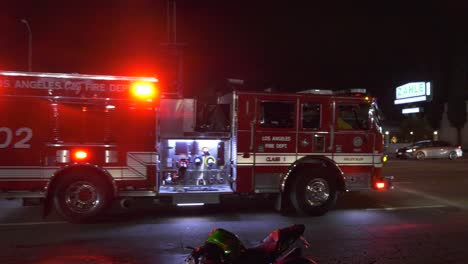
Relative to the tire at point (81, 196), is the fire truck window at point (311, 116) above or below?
above

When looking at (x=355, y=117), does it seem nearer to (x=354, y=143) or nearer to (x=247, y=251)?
(x=354, y=143)

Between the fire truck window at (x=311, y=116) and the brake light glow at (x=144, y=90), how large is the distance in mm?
3073

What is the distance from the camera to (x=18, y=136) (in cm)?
855

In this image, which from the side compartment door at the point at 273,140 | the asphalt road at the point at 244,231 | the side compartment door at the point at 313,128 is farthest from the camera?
the side compartment door at the point at 313,128

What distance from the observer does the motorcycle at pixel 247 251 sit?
14.5 feet

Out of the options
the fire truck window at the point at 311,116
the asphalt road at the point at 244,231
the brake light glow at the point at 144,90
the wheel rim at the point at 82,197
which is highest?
the brake light glow at the point at 144,90

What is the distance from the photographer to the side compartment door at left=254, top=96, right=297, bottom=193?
9.55 metres

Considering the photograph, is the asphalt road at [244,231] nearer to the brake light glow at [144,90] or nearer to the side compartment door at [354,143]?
the side compartment door at [354,143]

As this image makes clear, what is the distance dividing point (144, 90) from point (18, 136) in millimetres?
2373

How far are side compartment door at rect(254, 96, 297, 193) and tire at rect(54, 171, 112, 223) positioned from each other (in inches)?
117

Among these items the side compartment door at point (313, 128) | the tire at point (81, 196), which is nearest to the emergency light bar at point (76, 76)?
the tire at point (81, 196)

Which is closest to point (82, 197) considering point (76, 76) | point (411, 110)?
point (76, 76)

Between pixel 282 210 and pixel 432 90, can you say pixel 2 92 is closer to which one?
pixel 282 210

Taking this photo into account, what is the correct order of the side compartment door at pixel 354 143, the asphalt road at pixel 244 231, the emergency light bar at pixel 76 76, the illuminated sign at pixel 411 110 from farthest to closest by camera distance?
the illuminated sign at pixel 411 110
the side compartment door at pixel 354 143
the emergency light bar at pixel 76 76
the asphalt road at pixel 244 231
